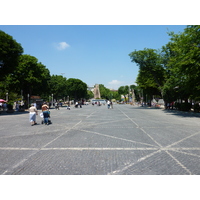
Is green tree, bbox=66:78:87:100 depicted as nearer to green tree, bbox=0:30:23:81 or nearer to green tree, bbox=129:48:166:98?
green tree, bbox=129:48:166:98

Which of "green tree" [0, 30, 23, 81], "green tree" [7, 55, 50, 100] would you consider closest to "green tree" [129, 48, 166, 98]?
"green tree" [7, 55, 50, 100]

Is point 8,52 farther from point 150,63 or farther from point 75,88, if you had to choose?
point 75,88

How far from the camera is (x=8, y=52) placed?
27844 mm

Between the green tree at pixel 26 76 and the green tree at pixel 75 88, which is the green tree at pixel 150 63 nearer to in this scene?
the green tree at pixel 26 76

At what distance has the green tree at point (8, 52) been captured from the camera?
27.0 m

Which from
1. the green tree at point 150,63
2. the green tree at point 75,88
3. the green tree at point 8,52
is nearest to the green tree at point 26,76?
the green tree at point 8,52

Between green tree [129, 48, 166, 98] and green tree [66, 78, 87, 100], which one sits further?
green tree [66, 78, 87, 100]

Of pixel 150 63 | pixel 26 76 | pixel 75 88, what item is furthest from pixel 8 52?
pixel 75 88

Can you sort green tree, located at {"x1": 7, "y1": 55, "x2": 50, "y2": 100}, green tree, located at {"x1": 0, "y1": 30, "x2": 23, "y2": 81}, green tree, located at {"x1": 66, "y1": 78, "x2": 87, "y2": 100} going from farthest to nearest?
green tree, located at {"x1": 66, "y1": 78, "x2": 87, "y2": 100}
green tree, located at {"x1": 7, "y1": 55, "x2": 50, "y2": 100}
green tree, located at {"x1": 0, "y1": 30, "x2": 23, "y2": 81}

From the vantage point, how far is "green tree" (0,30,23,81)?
88.5 feet

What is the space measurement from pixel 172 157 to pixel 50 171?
333 centimetres
